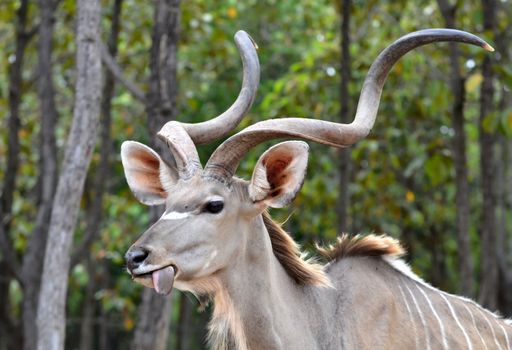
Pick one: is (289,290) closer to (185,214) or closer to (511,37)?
(185,214)

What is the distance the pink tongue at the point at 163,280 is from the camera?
4078 mm

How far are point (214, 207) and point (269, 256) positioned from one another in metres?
0.41

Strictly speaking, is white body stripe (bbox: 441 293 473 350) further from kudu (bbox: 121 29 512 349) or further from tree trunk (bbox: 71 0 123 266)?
tree trunk (bbox: 71 0 123 266)

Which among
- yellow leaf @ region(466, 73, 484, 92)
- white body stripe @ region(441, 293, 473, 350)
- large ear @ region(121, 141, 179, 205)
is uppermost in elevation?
yellow leaf @ region(466, 73, 484, 92)

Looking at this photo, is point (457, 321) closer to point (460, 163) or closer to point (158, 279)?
point (158, 279)

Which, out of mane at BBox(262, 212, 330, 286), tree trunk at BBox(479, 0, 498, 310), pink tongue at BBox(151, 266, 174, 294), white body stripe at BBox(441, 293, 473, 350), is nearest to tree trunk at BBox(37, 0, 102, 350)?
mane at BBox(262, 212, 330, 286)

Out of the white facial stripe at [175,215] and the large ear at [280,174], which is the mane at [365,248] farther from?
the white facial stripe at [175,215]

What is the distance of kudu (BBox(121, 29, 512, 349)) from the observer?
429 cm

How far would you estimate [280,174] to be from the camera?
4.50 m

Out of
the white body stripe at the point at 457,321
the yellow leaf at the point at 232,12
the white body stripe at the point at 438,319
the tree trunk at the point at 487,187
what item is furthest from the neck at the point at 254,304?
the yellow leaf at the point at 232,12

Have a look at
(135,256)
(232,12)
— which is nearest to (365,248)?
(135,256)

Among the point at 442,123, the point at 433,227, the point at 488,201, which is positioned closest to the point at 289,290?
the point at 488,201

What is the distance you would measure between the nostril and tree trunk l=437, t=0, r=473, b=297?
4.84m

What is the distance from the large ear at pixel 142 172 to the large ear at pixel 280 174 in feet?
1.83
